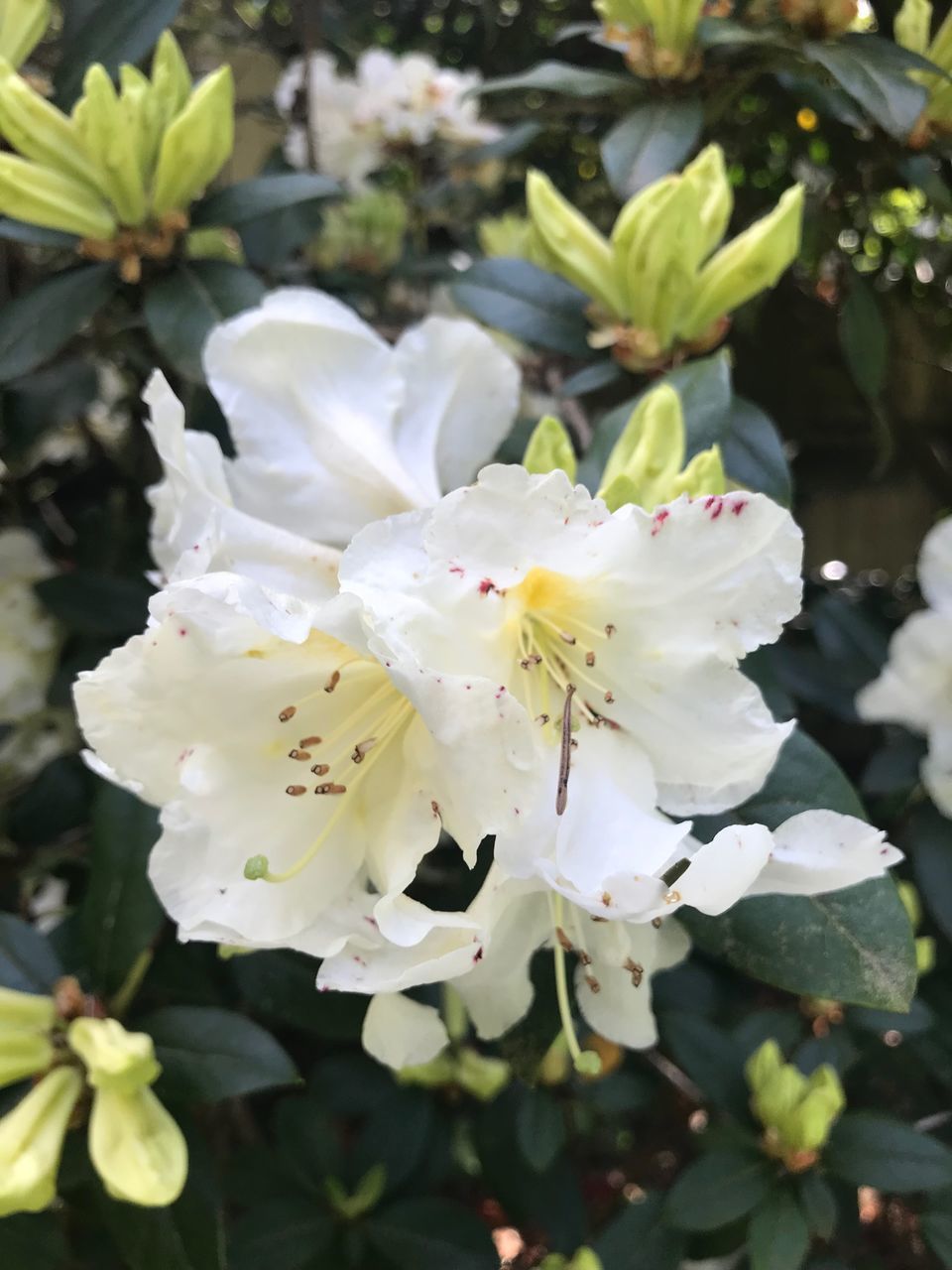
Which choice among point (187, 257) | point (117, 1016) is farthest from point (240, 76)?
point (117, 1016)

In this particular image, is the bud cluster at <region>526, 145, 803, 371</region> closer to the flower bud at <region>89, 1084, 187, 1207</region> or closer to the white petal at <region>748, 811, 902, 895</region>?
the white petal at <region>748, 811, 902, 895</region>

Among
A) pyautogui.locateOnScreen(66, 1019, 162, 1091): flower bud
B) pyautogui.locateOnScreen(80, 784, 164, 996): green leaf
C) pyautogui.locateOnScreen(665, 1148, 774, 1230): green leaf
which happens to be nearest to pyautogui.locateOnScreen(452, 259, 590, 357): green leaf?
pyautogui.locateOnScreen(80, 784, 164, 996): green leaf

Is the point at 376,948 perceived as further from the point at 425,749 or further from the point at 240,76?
the point at 240,76

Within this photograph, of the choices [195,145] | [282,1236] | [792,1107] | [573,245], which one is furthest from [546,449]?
[282,1236]

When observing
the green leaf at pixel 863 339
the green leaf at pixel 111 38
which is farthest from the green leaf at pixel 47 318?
the green leaf at pixel 863 339

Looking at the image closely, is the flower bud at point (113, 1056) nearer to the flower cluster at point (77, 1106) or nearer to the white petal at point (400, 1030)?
the flower cluster at point (77, 1106)

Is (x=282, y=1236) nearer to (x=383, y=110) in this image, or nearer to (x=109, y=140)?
(x=109, y=140)
